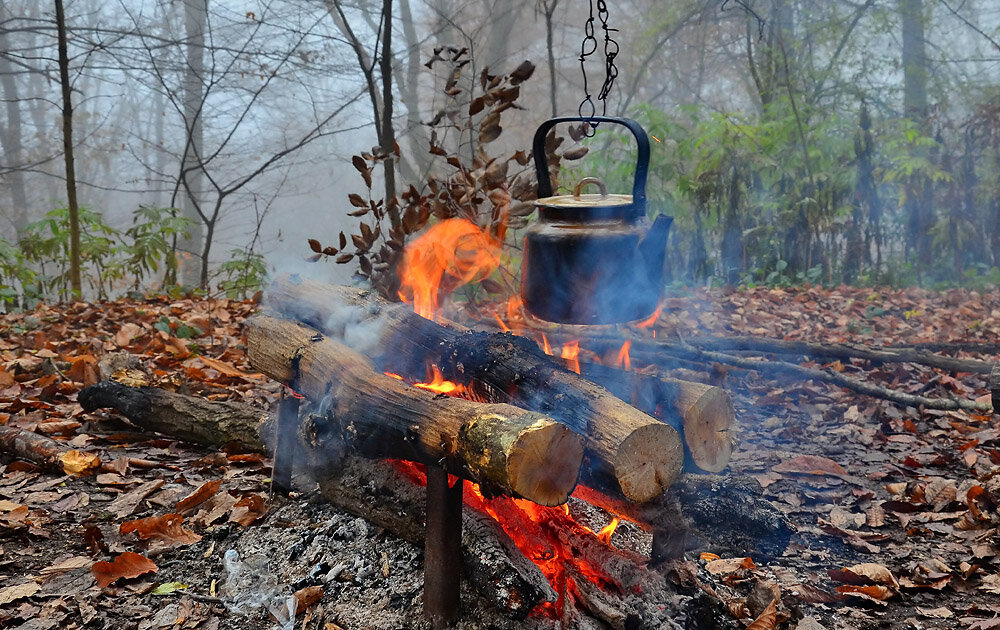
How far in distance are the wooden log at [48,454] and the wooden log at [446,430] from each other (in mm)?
1307

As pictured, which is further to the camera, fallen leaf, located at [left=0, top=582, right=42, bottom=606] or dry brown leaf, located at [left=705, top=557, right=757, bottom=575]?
dry brown leaf, located at [left=705, top=557, right=757, bottom=575]

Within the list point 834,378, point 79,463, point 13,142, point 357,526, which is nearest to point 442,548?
point 357,526

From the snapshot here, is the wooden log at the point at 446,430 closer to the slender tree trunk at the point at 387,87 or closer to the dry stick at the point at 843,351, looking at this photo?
the dry stick at the point at 843,351

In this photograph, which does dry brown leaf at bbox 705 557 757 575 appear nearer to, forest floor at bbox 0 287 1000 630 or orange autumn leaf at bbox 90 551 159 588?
forest floor at bbox 0 287 1000 630

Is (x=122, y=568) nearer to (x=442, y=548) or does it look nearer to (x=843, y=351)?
(x=442, y=548)

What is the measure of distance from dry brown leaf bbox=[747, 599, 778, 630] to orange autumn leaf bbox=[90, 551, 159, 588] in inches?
79.5

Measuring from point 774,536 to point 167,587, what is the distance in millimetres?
1998

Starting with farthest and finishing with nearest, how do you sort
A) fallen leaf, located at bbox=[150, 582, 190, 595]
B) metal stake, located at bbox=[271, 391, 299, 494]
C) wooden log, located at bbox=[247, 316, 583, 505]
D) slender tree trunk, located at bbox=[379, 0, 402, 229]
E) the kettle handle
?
1. slender tree trunk, located at bbox=[379, 0, 402, 229]
2. metal stake, located at bbox=[271, 391, 299, 494]
3. the kettle handle
4. fallen leaf, located at bbox=[150, 582, 190, 595]
5. wooden log, located at bbox=[247, 316, 583, 505]

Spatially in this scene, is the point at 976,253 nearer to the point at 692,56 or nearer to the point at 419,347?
the point at 692,56

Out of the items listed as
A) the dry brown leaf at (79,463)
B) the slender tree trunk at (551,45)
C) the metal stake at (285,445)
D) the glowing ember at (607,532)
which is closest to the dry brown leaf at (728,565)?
the glowing ember at (607,532)

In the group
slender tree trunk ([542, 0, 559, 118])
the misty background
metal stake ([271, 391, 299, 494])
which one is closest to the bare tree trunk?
the misty background

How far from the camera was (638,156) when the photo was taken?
2570 millimetres

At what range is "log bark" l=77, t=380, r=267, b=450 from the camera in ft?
11.3

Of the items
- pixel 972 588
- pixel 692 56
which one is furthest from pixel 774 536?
pixel 692 56
